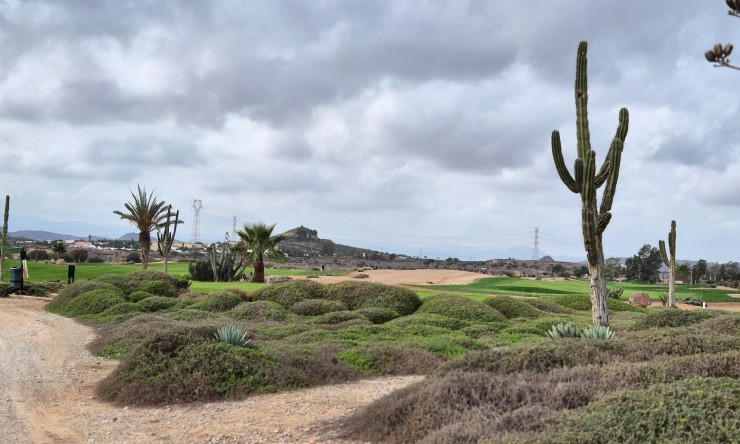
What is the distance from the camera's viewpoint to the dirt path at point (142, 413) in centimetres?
678

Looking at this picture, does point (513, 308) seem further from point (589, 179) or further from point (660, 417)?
point (660, 417)

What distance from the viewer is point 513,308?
1967 cm

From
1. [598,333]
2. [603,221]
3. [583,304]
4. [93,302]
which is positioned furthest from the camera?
[583,304]

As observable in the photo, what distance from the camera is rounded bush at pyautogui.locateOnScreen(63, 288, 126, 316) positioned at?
20125 mm

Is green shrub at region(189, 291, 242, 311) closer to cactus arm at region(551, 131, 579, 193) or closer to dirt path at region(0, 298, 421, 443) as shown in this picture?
dirt path at region(0, 298, 421, 443)

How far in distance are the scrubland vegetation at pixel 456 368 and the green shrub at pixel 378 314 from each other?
2.4 inches

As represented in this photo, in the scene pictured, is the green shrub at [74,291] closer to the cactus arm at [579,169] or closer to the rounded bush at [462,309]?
the rounded bush at [462,309]

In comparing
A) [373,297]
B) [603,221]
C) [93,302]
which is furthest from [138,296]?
[603,221]

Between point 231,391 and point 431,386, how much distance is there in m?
3.54

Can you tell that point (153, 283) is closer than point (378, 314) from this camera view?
No

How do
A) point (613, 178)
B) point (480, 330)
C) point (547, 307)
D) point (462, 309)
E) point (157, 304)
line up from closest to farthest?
point (613, 178) < point (480, 330) < point (462, 309) < point (157, 304) < point (547, 307)

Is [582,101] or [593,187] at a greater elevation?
[582,101]

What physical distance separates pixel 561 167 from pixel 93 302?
1695cm

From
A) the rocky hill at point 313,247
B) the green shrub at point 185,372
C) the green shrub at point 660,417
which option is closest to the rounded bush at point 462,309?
the green shrub at point 185,372
